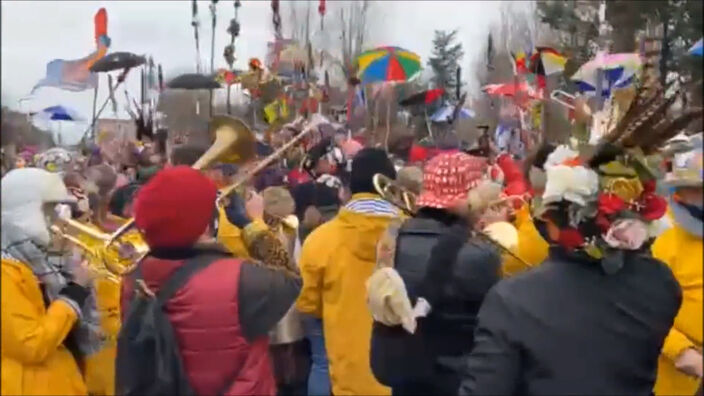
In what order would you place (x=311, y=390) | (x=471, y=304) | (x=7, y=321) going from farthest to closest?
(x=311, y=390)
(x=471, y=304)
(x=7, y=321)

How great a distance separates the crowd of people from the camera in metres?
3.50

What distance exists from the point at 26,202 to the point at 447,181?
1715mm

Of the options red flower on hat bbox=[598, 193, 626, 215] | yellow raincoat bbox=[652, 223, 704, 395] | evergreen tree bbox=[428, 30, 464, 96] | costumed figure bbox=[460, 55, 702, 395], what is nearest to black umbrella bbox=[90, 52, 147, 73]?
yellow raincoat bbox=[652, 223, 704, 395]

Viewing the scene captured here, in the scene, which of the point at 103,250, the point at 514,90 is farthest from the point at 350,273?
the point at 514,90

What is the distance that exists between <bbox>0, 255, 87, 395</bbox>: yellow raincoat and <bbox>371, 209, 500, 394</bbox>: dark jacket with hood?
1212 millimetres

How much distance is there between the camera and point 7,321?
13.4 ft

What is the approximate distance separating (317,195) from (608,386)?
5.82 m

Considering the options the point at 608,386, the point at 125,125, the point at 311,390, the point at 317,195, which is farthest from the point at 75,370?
the point at 125,125

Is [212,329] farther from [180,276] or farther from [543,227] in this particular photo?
[543,227]

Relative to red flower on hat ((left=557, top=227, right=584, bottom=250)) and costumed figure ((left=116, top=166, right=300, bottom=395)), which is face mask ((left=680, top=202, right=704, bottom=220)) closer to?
red flower on hat ((left=557, top=227, right=584, bottom=250))

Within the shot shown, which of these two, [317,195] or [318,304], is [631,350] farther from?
[317,195]

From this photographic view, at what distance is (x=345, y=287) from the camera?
19.7 ft

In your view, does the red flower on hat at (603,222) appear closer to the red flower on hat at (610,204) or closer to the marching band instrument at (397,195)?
the red flower on hat at (610,204)

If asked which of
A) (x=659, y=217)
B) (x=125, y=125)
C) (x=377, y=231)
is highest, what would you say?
(x=659, y=217)
